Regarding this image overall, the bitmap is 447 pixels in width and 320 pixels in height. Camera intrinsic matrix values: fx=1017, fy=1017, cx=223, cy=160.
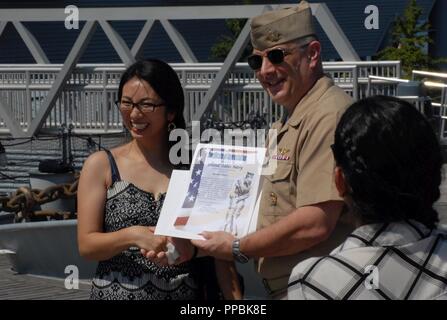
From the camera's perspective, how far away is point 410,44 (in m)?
26.7

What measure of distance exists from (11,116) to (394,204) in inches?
673

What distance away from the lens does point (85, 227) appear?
411cm

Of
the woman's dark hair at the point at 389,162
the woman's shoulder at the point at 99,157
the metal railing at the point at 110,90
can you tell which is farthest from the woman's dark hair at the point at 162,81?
the metal railing at the point at 110,90

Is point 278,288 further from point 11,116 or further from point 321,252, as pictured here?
point 11,116

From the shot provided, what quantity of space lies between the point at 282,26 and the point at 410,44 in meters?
23.3

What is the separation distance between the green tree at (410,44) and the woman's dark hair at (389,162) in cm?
2249

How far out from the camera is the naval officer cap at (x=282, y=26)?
3979 mm

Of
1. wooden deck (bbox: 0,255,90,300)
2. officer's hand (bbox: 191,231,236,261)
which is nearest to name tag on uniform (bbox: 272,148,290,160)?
officer's hand (bbox: 191,231,236,261)

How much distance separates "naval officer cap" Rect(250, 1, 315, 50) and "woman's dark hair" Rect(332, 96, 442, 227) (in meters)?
1.14

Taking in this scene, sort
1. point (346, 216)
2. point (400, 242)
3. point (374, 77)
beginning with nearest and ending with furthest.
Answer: point (400, 242) → point (346, 216) → point (374, 77)

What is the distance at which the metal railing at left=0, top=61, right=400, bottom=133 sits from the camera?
52.7 ft

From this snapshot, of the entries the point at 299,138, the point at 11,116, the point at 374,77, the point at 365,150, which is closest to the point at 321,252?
the point at 299,138

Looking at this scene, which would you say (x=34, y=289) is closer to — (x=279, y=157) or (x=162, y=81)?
(x=162, y=81)

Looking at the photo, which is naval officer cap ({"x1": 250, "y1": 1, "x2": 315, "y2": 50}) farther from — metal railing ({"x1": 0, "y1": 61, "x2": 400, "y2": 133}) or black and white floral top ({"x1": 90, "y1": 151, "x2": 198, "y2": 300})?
metal railing ({"x1": 0, "y1": 61, "x2": 400, "y2": 133})
